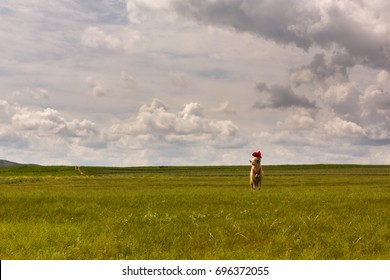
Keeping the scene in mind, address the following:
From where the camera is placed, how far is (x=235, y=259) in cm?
1093

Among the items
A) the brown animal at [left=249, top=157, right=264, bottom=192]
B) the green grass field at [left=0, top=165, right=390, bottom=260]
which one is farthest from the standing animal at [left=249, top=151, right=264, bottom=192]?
the green grass field at [left=0, top=165, right=390, bottom=260]

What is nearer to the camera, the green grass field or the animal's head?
the green grass field

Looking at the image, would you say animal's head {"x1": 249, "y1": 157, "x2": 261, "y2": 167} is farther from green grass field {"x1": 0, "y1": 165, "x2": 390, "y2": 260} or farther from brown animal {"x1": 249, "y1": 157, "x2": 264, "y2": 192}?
green grass field {"x1": 0, "y1": 165, "x2": 390, "y2": 260}

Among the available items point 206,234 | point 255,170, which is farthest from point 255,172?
point 206,234

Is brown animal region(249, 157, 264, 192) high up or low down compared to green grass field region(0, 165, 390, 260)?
up

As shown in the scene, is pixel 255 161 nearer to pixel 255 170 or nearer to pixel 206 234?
pixel 255 170

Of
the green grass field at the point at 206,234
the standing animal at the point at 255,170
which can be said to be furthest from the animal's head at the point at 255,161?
the green grass field at the point at 206,234

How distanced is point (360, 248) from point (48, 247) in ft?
28.0

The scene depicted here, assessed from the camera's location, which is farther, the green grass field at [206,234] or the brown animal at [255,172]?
the brown animal at [255,172]

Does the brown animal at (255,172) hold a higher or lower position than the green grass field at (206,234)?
higher

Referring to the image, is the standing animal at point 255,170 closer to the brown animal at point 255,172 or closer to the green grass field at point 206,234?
the brown animal at point 255,172

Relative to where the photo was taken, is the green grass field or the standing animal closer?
the green grass field
